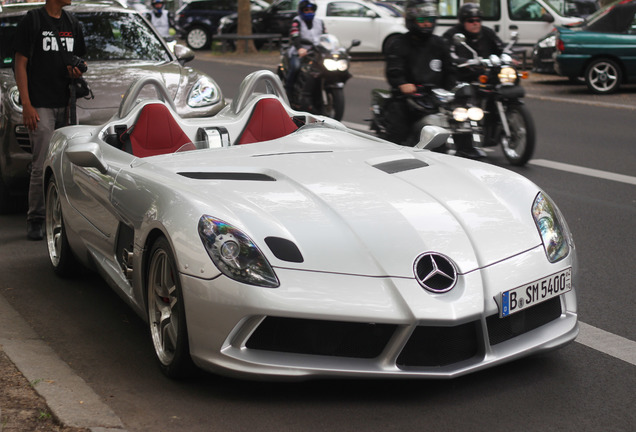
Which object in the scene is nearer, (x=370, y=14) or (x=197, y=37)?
(x=370, y=14)

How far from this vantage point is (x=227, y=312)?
4.37m

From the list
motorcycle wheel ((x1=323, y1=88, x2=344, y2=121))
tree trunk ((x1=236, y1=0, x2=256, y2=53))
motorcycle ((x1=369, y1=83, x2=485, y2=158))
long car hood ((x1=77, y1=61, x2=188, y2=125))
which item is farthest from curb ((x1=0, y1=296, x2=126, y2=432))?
tree trunk ((x1=236, y1=0, x2=256, y2=53))

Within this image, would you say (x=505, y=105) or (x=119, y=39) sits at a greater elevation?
(x=119, y=39)

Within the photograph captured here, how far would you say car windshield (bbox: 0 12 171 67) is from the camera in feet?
34.4

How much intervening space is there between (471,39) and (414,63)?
5.21ft

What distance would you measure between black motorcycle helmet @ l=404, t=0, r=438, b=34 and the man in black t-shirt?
10.6 ft

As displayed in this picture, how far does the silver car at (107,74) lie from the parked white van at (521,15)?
1308cm

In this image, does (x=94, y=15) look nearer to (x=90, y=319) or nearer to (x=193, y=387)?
(x=90, y=319)

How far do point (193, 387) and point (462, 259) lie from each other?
1306 millimetres

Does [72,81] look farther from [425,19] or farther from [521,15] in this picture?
[521,15]

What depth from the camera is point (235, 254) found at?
14.6 ft

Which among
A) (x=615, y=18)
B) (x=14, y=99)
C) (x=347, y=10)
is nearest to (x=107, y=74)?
(x=14, y=99)

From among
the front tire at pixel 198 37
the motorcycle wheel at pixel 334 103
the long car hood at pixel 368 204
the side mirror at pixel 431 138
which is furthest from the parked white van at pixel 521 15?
the long car hood at pixel 368 204

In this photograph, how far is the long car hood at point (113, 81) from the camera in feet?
30.7
